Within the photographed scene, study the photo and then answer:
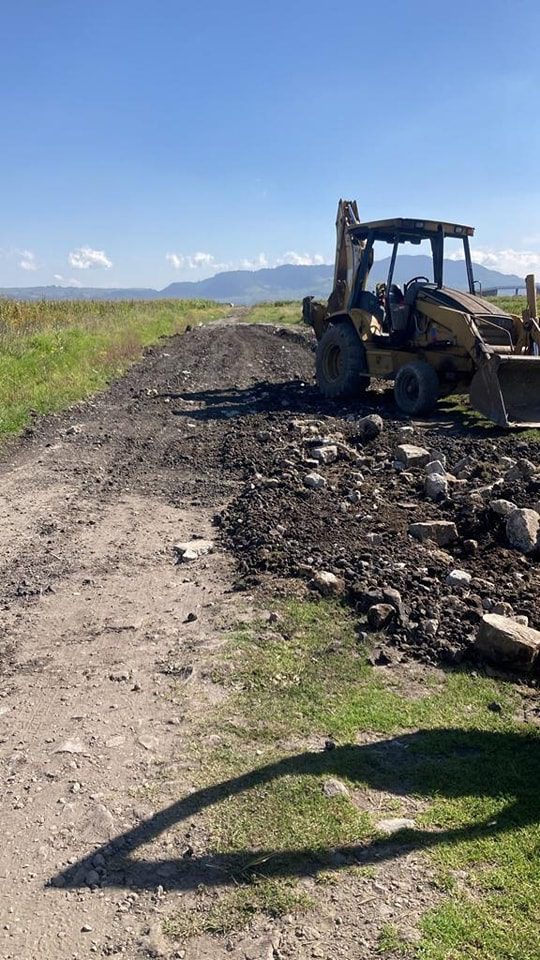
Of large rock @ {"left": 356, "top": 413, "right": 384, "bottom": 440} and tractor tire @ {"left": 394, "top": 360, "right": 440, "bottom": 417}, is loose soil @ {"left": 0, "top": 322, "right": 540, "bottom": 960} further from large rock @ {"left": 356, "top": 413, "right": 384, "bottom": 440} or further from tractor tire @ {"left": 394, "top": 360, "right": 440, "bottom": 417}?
tractor tire @ {"left": 394, "top": 360, "right": 440, "bottom": 417}

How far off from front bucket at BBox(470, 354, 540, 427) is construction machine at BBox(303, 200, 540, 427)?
12mm

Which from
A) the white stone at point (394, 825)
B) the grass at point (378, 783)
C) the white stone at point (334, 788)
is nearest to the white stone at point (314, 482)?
the grass at point (378, 783)

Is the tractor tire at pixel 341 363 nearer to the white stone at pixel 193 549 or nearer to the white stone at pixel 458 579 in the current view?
the white stone at pixel 193 549

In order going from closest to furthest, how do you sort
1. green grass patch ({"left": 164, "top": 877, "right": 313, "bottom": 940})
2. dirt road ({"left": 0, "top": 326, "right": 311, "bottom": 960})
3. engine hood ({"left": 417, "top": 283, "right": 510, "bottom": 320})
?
green grass patch ({"left": 164, "top": 877, "right": 313, "bottom": 940}) < dirt road ({"left": 0, "top": 326, "right": 311, "bottom": 960}) < engine hood ({"left": 417, "top": 283, "right": 510, "bottom": 320})

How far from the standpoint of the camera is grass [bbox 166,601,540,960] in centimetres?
242

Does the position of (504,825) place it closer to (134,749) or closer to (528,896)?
(528,896)

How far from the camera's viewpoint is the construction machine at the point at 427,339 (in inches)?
372

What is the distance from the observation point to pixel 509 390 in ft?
31.0

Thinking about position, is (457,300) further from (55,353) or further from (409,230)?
(55,353)

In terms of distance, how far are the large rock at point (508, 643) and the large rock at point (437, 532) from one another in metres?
1.48

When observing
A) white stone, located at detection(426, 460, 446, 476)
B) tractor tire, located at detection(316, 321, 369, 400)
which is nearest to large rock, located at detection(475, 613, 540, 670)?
white stone, located at detection(426, 460, 446, 476)

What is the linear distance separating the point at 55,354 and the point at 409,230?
294 inches

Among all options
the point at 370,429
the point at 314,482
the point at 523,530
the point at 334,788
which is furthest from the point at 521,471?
the point at 334,788

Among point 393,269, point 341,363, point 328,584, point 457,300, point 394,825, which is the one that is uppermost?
point 393,269
